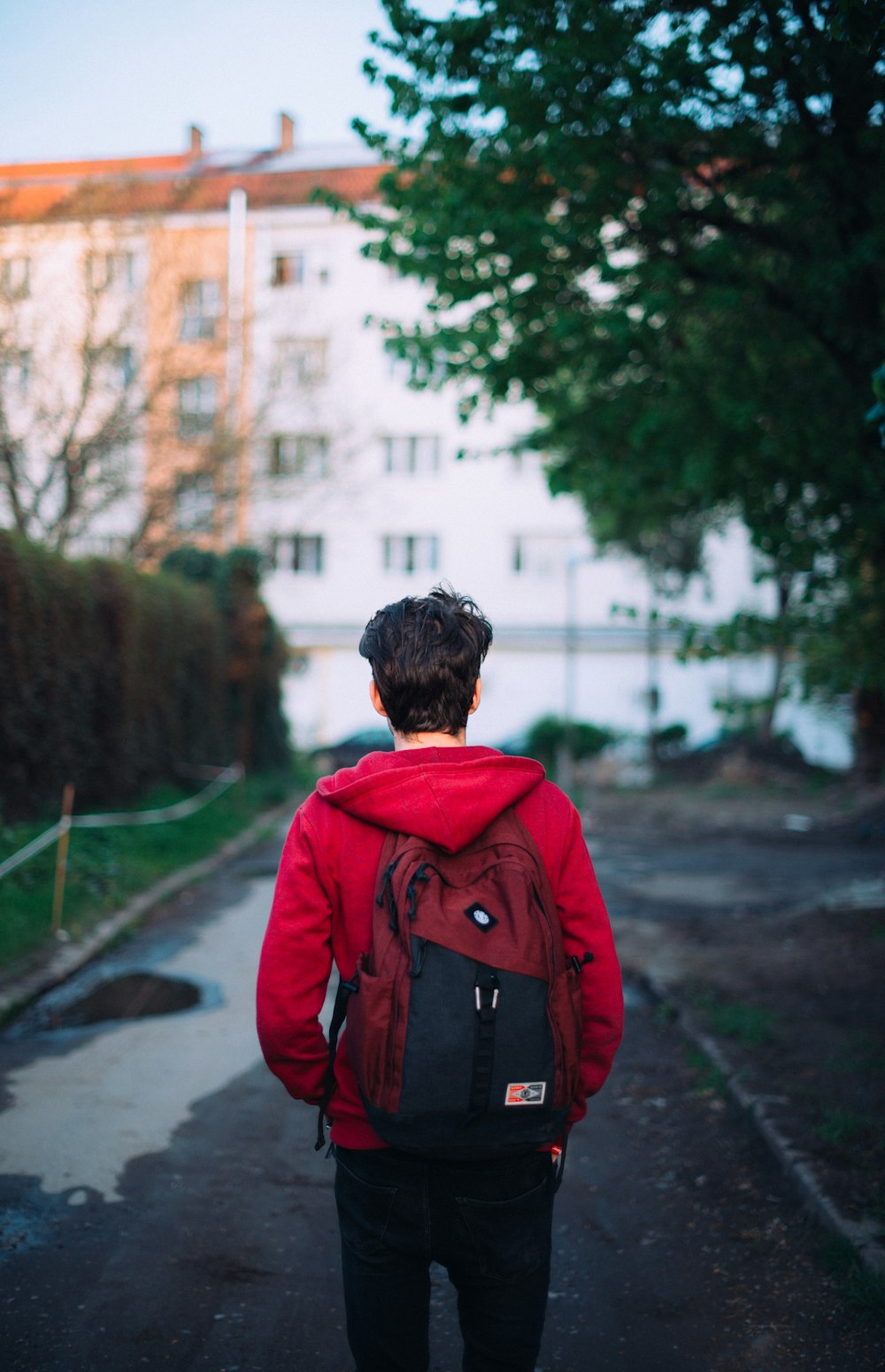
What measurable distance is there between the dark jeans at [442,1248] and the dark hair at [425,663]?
0.83 metres

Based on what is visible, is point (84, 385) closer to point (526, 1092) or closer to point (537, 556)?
point (526, 1092)

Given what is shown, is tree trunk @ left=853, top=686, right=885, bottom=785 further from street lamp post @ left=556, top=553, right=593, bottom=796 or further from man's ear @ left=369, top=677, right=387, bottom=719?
man's ear @ left=369, top=677, right=387, bottom=719

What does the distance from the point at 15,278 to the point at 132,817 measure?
7.84m

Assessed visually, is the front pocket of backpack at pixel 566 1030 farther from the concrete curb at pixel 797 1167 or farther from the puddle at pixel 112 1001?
the puddle at pixel 112 1001

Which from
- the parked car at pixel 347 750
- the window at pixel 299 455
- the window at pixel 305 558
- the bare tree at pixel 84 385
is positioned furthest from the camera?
the window at pixel 305 558

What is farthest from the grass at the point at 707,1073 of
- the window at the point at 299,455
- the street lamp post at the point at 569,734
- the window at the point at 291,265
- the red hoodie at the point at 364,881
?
the window at the point at 291,265

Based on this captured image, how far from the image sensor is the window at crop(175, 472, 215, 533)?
16.4 m

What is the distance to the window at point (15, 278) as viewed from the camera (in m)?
13.9

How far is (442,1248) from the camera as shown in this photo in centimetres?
202

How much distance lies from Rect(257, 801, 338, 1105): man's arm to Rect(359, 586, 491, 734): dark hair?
283 mm

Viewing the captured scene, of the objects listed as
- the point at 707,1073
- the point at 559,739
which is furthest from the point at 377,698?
the point at 559,739

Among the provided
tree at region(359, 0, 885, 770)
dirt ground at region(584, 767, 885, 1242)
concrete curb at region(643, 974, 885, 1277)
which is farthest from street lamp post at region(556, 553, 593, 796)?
concrete curb at region(643, 974, 885, 1277)

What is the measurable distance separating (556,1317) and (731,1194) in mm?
1148

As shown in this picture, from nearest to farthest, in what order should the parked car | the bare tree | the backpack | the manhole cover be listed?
the backpack
the manhole cover
the bare tree
the parked car
